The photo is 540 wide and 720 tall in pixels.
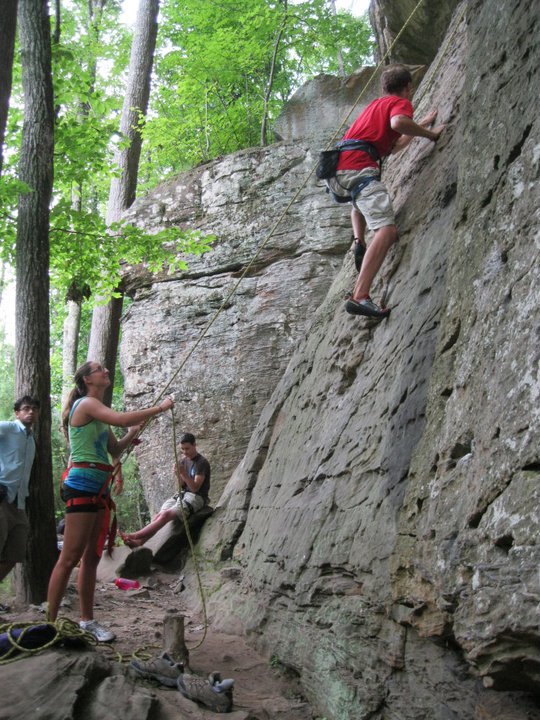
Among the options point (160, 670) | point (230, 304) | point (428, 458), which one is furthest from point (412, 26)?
point (160, 670)

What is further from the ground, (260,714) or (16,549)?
(16,549)

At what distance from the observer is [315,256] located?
1043cm

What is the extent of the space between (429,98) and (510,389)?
520cm

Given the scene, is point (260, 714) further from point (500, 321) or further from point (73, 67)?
point (73, 67)

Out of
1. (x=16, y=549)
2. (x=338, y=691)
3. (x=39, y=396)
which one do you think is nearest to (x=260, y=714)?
(x=338, y=691)

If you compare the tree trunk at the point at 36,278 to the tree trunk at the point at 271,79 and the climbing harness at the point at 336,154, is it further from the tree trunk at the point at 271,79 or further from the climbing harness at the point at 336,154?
the tree trunk at the point at 271,79

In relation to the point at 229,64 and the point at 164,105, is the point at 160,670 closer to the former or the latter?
the point at 229,64

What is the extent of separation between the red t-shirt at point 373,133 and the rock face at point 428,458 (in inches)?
17.7

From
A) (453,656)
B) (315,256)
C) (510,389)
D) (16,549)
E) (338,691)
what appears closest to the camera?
(510,389)

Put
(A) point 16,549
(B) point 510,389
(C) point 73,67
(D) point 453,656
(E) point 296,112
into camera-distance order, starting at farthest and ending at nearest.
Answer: (E) point 296,112 < (C) point 73,67 < (A) point 16,549 < (D) point 453,656 < (B) point 510,389

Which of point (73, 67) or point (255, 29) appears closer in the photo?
point (73, 67)

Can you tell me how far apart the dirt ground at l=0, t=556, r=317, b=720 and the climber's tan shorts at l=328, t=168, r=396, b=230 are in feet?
12.3

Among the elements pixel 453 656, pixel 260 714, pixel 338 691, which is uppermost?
pixel 453 656

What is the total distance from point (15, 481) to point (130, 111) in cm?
1011
